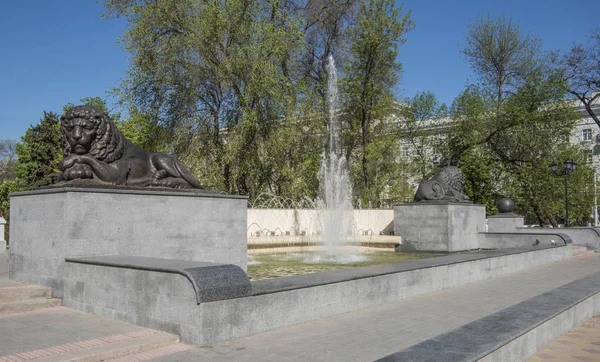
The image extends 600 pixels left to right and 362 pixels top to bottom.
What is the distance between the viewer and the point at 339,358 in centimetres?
467

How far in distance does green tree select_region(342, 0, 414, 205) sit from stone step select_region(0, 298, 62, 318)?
20553mm

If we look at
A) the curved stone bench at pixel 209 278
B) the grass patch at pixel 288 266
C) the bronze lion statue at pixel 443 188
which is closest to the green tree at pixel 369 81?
the bronze lion statue at pixel 443 188

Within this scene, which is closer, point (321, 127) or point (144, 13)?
→ point (144, 13)

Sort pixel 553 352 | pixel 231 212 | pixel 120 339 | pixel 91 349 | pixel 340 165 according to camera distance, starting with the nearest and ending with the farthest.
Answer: pixel 91 349
pixel 120 339
pixel 553 352
pixel 231 212
pixel 340 165

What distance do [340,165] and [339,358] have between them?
2266 cm

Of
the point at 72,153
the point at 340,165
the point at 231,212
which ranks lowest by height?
the point at 231,212

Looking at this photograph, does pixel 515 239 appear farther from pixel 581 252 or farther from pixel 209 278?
pixel 209 278

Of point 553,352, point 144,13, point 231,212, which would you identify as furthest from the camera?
point 144,13

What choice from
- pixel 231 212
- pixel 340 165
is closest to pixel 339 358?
pixel 231 212

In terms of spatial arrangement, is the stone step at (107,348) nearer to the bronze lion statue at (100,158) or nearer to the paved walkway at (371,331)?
the paved walkway at (371,331)

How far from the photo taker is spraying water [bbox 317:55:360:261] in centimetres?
1730

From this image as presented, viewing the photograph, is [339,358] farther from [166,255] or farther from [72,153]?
[72,153]

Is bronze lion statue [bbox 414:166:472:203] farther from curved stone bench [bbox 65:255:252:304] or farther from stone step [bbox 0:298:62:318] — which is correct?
stone step [bbox 0:298:62:318]

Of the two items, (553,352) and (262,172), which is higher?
(262,172)
